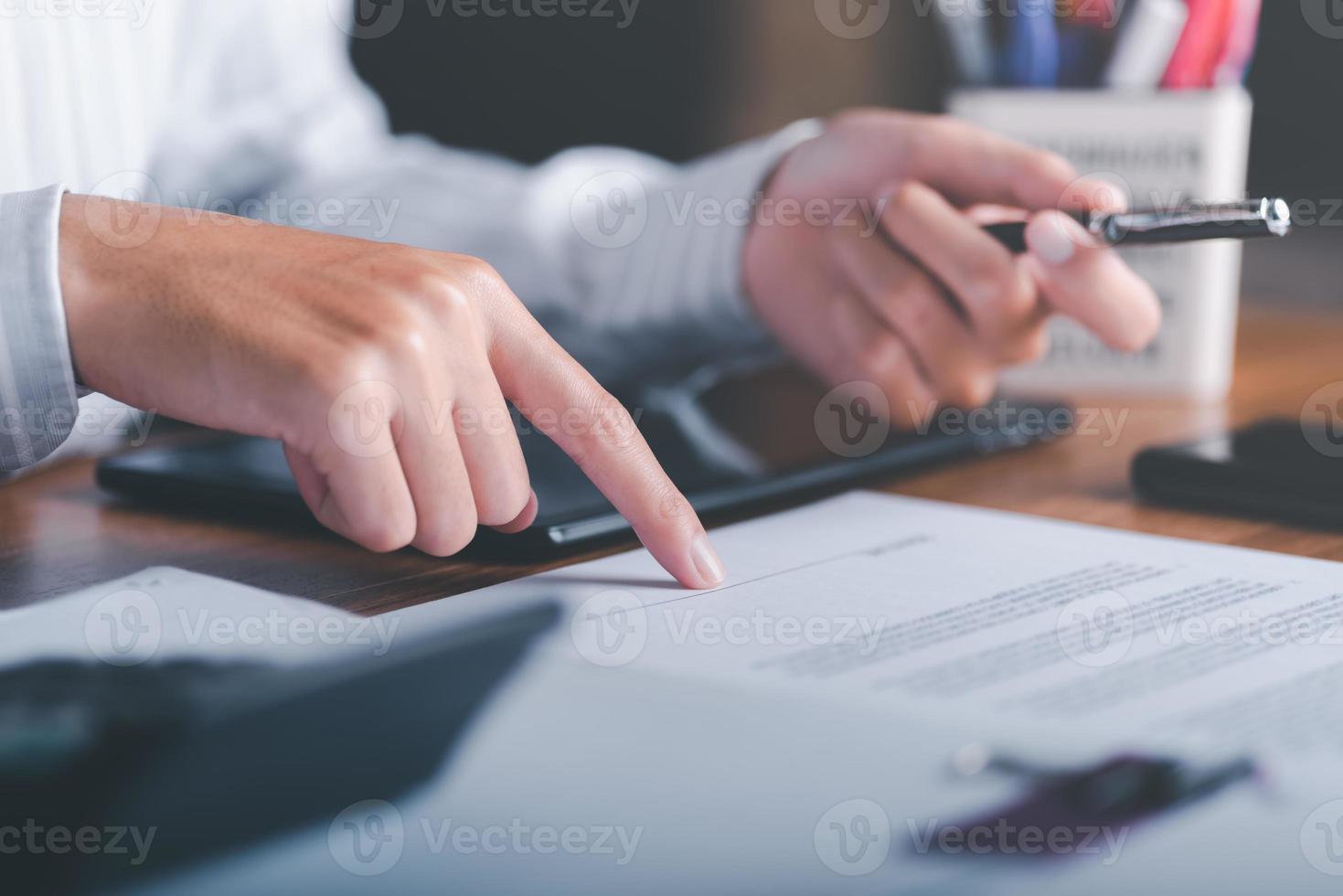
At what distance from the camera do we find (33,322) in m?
0.50

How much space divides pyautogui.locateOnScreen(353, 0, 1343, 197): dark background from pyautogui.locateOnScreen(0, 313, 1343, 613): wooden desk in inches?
33.9

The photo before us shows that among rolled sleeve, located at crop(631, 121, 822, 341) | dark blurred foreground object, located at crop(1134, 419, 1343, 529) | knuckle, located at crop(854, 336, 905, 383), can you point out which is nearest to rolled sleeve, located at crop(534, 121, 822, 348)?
rolled sleeve, located at crop(631, 121, 822, 341)

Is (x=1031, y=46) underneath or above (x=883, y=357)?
above

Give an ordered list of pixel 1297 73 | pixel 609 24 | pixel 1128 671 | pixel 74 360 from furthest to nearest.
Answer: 1. pixel 609 24
2. pixel 1297 73
3. pixel 74 360
4. pixel 1128 671

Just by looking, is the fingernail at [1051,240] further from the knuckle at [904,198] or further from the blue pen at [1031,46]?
the blue pen at [1031,46]

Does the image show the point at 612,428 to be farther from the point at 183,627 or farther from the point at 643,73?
the point at 643,73

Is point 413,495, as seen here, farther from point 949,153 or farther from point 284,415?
point 949,153

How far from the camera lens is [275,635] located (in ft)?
1.41

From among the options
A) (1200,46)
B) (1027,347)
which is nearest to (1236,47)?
(1200,46)

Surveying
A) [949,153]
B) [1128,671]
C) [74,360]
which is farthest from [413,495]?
[949,153]

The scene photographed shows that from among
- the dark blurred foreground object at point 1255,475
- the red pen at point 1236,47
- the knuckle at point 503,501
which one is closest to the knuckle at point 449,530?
the knuckle at point 503,501

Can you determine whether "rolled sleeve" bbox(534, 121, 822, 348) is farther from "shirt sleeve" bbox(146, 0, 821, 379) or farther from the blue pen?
the blue pen

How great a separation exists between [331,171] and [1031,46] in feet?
Answer: 1.97

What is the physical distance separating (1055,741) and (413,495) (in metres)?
0.25
